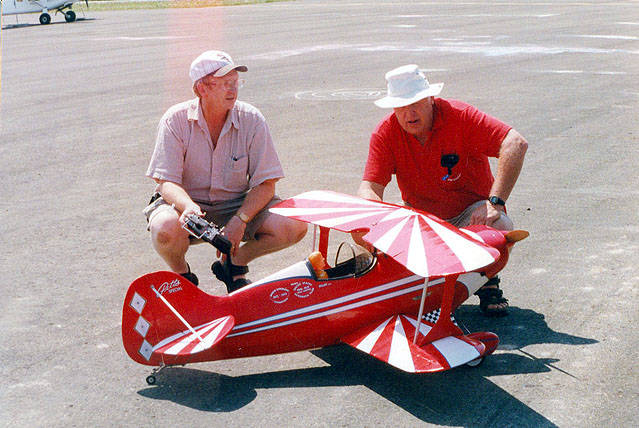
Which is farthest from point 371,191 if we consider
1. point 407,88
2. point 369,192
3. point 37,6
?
point 37,6

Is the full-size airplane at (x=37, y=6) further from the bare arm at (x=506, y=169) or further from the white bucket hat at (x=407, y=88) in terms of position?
the bare arm at (x=506, y=169)

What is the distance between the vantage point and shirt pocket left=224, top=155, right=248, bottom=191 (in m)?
5.07

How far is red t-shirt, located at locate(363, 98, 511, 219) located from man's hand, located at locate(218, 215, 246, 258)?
0.85m

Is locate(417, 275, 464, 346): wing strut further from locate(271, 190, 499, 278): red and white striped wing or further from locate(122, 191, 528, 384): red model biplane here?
locate(271, 190, 499, 278): red and white striped wing

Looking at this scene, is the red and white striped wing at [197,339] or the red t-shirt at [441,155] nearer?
the red and white striped wing at [197,339]

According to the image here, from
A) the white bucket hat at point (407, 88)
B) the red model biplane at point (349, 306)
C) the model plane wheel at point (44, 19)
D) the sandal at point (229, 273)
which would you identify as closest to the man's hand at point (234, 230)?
the sandal at point (229, 273)

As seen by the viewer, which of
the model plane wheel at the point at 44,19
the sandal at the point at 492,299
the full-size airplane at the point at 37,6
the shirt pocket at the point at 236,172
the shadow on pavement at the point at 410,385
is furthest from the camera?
the full-size airplane at the point at 37,6

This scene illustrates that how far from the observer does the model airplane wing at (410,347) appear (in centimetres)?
378

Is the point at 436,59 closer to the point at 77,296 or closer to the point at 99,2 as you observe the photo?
the point at 77,296

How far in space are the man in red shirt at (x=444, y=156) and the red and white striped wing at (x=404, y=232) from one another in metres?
0.47

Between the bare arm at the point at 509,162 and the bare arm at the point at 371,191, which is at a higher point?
the bare arm at the point at 509,162

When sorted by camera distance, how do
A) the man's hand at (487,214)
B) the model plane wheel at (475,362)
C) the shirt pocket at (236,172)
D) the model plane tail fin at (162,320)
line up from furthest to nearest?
the shirt pocket at (236,172), the man's hand at (487,214), the model plane wheel at (475,362), the model plane tail fin at (162,320)

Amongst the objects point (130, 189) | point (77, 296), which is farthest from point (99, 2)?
point (77, 296)

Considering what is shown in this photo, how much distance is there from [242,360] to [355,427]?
0.90m
